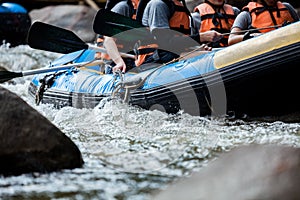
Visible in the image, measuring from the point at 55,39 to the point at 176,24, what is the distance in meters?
1.06

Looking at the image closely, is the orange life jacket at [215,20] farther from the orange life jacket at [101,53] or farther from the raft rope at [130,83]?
the orange life jacket at [101,53]

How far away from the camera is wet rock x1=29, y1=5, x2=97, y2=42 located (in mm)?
9000

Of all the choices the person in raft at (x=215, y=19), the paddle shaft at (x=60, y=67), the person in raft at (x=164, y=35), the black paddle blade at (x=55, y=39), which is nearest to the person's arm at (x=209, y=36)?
the person in raft at (x=164, y=35)

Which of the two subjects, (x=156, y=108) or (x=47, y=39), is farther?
(x=47, y=39)

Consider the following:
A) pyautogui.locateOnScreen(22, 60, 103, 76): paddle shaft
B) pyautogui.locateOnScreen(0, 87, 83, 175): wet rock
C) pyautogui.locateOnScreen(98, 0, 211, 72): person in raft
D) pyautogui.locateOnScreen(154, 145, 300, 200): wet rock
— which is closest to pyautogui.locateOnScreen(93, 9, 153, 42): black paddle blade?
pyautogui.locateOnScreen(98, 0, 211, 72): person in raft

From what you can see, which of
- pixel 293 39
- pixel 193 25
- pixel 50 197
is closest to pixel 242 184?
pixel 50 197

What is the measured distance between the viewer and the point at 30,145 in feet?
8.18

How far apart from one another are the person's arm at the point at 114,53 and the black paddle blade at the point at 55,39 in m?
0.37

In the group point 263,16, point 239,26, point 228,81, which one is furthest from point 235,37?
point 228,81

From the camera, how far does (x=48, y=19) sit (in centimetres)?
948

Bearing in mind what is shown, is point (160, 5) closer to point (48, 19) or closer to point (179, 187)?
point (179, 187)

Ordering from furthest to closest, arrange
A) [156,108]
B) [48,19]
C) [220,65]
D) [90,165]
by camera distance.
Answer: [48,19] < [156,108] < [220,65] < [90,165]

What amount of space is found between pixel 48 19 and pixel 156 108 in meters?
6.17

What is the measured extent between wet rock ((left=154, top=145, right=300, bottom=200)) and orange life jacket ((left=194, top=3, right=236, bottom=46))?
7.20 feet
